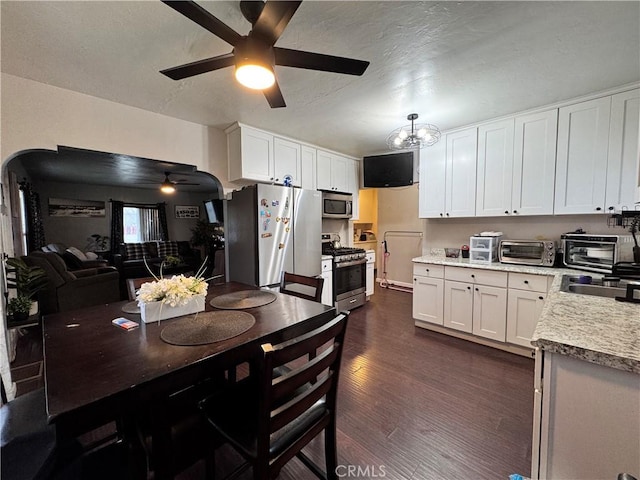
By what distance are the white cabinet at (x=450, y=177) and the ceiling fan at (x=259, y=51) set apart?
7.34 ft

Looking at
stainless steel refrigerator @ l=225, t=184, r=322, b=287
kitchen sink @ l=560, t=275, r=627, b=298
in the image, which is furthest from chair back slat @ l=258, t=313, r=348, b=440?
stainless steel refrigerator @ l=225, t=184, r=322, b=287

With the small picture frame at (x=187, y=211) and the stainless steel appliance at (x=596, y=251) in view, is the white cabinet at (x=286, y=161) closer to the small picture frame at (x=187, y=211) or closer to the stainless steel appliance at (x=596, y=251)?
the stainless steel appliance at (x=596, y=251)

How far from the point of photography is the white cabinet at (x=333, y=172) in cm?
398

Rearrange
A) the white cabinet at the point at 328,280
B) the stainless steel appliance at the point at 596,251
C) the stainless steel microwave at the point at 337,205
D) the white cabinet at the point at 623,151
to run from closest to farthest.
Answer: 1. the stainless steel appliance at the point at 596,251
2. the white cabinet at the point at 623,151
3. the white cabinet at the point at 328,280
4. the stainless steel microwave at the point at 337,205

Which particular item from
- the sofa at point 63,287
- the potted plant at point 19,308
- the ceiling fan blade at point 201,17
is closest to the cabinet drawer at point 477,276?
the ceiling fan blade at point 201,17

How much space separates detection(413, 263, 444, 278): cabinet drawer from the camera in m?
3.03

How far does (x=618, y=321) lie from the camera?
1.09m

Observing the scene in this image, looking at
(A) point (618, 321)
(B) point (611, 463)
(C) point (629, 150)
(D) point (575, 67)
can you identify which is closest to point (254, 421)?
(B) point (611, 463)

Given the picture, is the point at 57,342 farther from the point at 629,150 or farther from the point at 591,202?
the point at 629,150

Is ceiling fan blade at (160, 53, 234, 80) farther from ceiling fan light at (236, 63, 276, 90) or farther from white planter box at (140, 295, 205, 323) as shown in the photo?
white planter box at (140, 295, 205, 323)

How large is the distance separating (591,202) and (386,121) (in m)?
2.11

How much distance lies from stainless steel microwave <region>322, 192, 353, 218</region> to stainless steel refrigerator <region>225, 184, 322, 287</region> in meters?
0.45

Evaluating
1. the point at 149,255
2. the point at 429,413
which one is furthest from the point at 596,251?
the point at 149,255

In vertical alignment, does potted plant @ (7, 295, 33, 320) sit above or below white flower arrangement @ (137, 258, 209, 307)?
below
